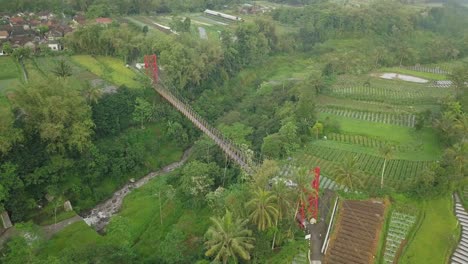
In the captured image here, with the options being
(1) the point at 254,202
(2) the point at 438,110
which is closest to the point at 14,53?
(1) the point at 254,202

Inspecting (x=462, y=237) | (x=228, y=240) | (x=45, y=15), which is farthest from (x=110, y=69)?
(x=462, y=237)

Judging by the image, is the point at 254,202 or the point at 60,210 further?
the point at 60,210

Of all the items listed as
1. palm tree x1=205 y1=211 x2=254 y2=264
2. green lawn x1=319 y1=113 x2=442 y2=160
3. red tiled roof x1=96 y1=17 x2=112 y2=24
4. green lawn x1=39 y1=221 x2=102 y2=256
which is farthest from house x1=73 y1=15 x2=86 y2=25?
palm tree x1=205 y1=211 x2=254 y2=264

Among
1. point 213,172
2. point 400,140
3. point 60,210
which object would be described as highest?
point 400,140

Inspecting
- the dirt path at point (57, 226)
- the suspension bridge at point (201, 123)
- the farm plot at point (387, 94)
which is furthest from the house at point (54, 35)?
the farm plot at point (387, 94)

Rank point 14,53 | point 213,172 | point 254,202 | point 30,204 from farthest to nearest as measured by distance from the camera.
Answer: point 14,53 → point 213,172 → point 30,204 → point 254,202

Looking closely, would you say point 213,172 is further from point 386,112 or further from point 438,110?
point 438,110

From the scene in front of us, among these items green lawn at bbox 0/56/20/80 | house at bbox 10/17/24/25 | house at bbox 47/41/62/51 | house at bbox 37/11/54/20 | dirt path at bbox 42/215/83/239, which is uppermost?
house at bbox 37/11/54/20

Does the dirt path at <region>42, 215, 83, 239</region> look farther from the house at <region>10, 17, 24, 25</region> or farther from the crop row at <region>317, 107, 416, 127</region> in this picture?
the house at <region>10, 17, 24, 25</region>
